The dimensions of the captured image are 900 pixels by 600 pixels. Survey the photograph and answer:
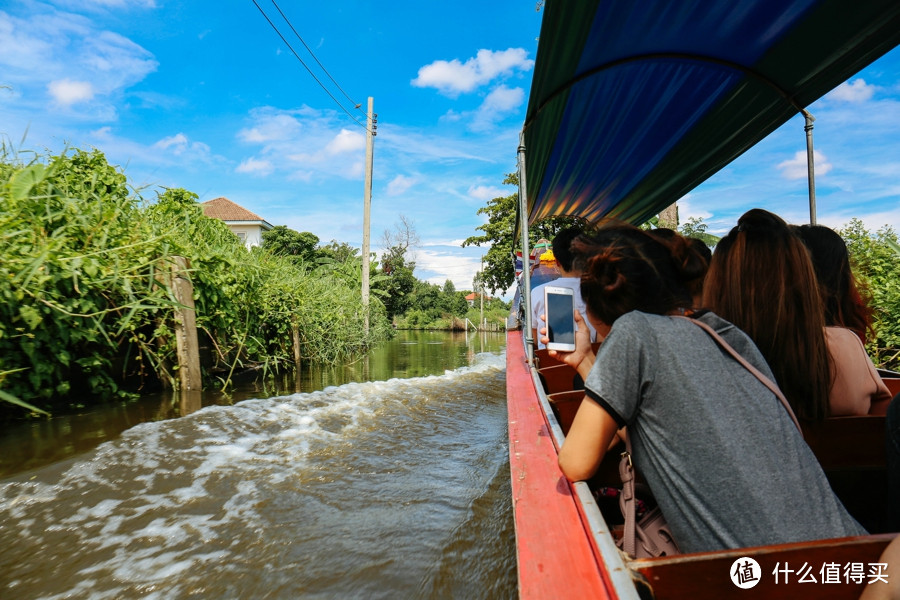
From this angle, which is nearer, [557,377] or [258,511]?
[258,511]

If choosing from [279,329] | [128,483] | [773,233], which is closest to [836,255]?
[773,233]

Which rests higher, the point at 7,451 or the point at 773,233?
the point at 773,233

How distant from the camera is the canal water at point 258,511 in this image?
1700mm

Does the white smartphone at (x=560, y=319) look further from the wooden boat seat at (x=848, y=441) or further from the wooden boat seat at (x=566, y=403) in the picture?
the wooden boat seat at (x=848, y=441)

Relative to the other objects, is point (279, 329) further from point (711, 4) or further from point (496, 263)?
point (496, 263)

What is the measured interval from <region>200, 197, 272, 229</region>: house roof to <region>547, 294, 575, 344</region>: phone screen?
27249mm

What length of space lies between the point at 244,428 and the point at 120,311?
4.29ft

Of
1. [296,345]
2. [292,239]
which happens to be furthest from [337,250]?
[296,345]

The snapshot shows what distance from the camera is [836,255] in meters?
1.66

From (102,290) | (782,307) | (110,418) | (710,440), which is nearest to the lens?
(710,440)

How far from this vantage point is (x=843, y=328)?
4.66ft

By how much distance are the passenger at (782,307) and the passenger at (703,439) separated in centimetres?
29

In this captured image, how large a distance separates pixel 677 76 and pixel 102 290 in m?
4.13

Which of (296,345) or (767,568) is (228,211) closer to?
(296,345)
